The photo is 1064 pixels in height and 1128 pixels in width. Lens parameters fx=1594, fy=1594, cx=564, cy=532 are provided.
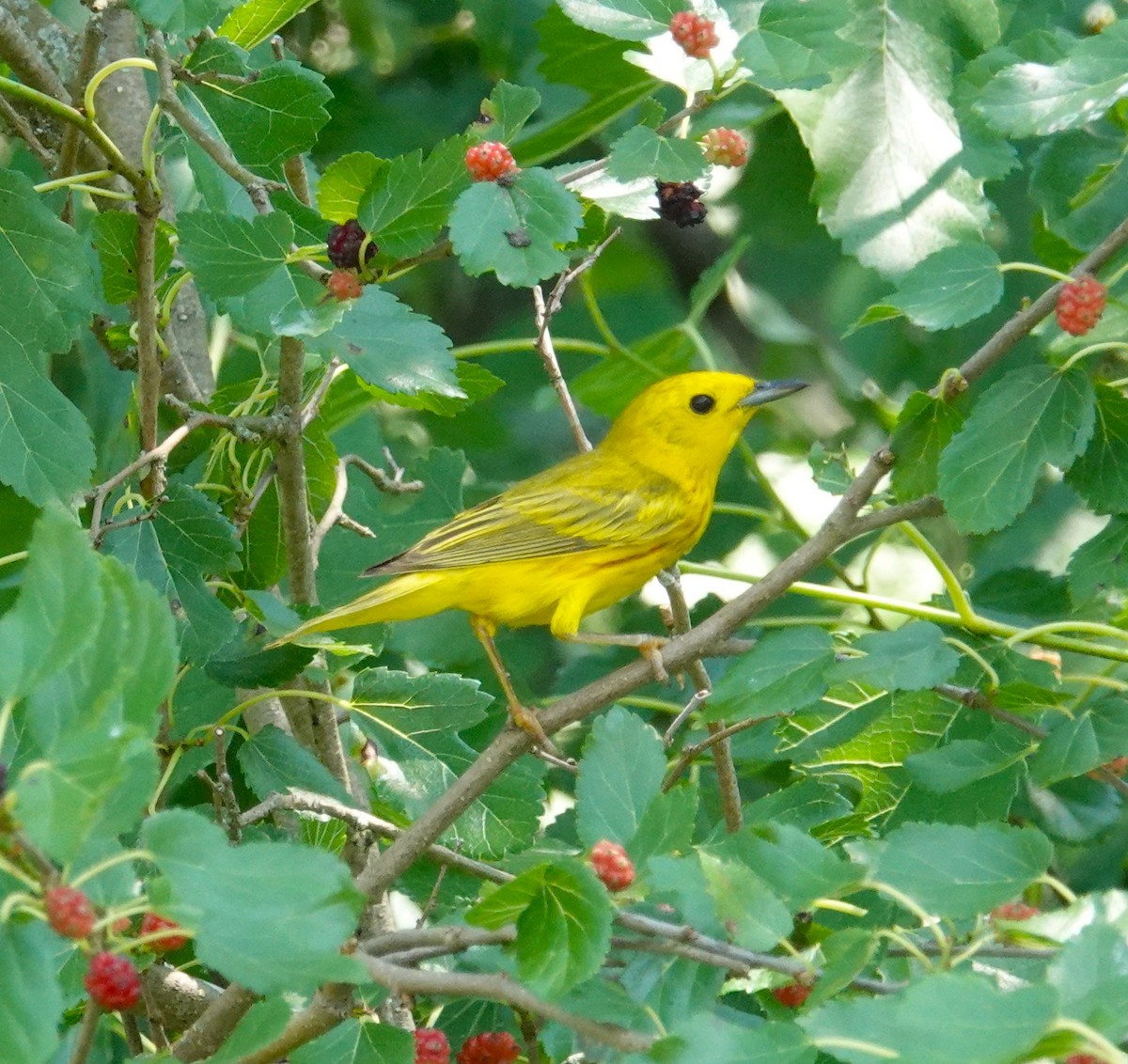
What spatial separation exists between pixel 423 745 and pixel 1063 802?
4.31ft

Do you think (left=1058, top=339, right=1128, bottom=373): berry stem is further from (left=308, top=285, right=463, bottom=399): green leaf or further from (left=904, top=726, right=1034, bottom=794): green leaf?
(left=308, top=285, right=463, bottom=399): green leaf

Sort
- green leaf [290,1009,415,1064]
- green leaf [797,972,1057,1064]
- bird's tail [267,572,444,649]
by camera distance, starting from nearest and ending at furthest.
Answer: green leaf [797,972,1057,1064] < green leaf [290,1009,415,1064] < bird's tail [267,572,444,649]

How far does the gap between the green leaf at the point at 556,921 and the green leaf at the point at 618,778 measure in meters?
0.22

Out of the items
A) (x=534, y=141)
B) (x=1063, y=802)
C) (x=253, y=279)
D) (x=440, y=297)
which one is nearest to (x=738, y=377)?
(x=534, y=141)

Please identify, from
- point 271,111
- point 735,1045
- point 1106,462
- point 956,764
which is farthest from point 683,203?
point 735,1045

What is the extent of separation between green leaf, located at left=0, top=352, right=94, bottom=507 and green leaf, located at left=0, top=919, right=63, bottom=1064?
1.18 metres

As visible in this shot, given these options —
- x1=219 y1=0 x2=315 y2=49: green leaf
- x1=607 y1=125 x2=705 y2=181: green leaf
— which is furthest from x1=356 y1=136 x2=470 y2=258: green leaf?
x1=219 y1=0 x2=315 y2=49: green leaf

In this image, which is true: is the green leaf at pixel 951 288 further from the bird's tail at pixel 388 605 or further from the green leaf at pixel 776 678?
the bird's tail at pixel 388 605

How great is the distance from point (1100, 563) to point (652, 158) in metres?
1.00

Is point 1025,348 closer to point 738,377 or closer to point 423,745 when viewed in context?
point 738,377

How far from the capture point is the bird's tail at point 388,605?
276 centimetres

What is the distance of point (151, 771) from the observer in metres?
1.36

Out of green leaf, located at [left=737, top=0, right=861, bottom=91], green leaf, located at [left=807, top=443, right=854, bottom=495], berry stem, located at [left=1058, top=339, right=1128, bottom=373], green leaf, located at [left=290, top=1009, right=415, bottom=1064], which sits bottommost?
green leaf, located at [left=290, top=1009, right=415, bottom=1064]

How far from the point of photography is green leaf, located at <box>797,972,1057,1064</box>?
4.06ft
